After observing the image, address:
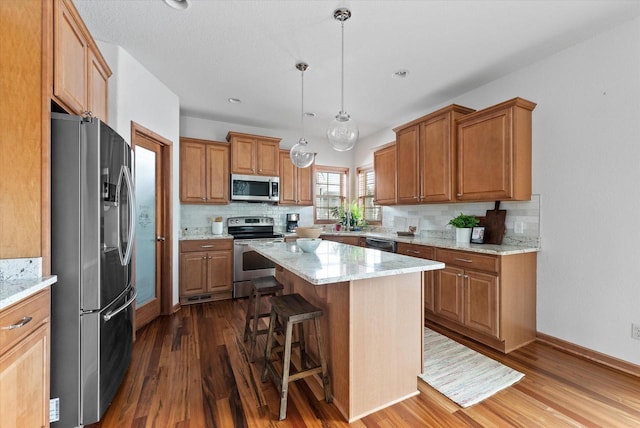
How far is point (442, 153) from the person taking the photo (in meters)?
3.36

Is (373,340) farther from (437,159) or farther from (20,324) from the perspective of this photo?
(437,159)

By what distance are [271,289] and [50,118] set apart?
6.16 ft

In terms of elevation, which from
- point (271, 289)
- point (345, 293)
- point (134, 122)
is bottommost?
point (271, 289)

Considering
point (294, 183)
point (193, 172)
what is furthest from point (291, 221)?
point (193, 172)

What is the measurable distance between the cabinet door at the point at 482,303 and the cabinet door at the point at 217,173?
11.6 feet

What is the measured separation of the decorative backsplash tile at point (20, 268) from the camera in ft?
4.53

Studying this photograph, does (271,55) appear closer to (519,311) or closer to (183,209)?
(183,209)

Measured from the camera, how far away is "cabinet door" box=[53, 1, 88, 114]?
1562mm

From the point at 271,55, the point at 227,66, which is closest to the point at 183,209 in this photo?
the point at 227,66

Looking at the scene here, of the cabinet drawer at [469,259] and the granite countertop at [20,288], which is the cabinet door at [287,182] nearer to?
the cabinet drawer at [469,259]

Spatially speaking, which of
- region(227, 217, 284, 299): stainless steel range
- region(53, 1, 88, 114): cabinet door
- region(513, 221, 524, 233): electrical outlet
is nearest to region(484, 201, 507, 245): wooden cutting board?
region(513, 221, 524, 233): electrical outlet

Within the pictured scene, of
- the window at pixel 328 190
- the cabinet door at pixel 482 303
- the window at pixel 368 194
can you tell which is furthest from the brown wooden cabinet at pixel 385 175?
the cabinet door at pixel 482 303

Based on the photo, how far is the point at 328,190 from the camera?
5.84m

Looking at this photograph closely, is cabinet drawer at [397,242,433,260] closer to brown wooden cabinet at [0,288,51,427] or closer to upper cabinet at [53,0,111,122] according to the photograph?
brown wooden cabinet at [0,288,51,427]
